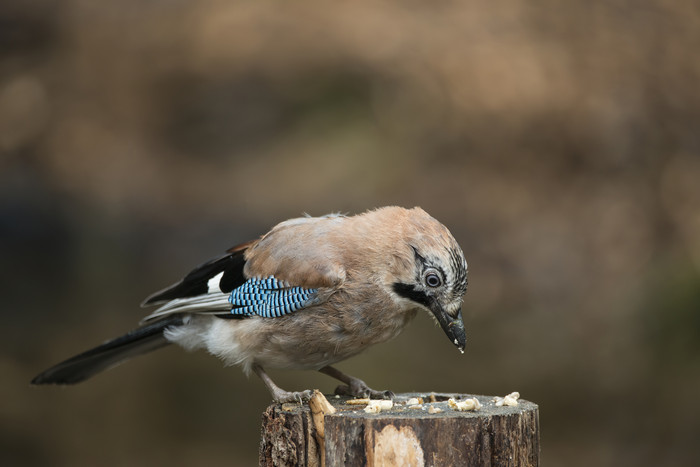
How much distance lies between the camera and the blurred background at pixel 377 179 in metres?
9.65

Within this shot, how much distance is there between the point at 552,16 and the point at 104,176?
8.47 m

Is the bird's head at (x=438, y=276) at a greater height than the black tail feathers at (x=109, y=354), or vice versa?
the bird's head at (x=438, y=276)

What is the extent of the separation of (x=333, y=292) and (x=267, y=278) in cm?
44

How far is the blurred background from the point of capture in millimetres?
9648

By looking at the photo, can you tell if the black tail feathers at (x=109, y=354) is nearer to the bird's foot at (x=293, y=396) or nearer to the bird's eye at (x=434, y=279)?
the bird's foot at (x=293, y=396)

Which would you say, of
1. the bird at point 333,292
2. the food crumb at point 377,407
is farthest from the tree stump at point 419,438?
the bird at point 333,292

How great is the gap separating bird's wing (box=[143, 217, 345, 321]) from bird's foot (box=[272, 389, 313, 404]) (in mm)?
429

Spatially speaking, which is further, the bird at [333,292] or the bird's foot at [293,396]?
the bird at [333,292]

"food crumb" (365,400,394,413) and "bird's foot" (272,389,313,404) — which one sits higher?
"bird's foot" (272,389,313,404)

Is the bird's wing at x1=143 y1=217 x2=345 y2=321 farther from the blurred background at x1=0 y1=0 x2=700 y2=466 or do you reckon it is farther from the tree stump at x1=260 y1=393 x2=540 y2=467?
the blurred background at x1=0 y1=0 x2=700 y2=466

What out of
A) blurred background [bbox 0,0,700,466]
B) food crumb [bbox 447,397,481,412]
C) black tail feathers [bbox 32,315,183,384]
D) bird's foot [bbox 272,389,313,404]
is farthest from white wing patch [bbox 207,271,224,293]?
blurred background [bbox 0,0,700,466]

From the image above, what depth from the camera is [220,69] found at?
15.4 meters

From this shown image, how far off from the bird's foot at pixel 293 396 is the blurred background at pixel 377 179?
463 cm

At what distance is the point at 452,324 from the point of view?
4215mm
